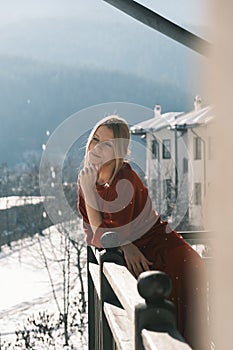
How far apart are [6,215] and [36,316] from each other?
85 centimetres

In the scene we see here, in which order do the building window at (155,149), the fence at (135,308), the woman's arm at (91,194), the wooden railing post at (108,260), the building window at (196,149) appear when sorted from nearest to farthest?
the fence at (135,308) < the wooden railing post at (108,260) < the woman's arm at (91,194) < the building window at (196,149) < the building window at (155,149)

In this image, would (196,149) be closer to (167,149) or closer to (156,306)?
(167,149)

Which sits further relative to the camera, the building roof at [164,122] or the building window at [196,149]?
the building roof at [164,122]

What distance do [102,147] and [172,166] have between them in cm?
326

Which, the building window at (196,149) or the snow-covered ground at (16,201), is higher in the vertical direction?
the building window at (196,149)

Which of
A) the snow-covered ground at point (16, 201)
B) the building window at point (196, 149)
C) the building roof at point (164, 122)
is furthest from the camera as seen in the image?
the snow-covered ground at point (16, 201)

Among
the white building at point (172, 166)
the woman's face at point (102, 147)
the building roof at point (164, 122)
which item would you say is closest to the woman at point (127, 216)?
the woman's face at point (102, 147)

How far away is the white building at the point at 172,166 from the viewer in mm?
5234

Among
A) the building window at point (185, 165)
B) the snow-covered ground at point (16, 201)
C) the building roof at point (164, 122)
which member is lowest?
the snow-covered ground at point (16, 201)

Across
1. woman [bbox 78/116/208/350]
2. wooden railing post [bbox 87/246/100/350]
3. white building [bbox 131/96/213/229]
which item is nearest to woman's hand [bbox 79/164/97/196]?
woman [bbox 78/116/208/350]

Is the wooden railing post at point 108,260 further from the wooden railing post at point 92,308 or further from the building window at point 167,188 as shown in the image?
the building window at point 167,188

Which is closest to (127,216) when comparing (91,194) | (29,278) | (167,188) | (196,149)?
(91,194)

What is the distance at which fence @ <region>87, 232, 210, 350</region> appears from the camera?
0.97 m

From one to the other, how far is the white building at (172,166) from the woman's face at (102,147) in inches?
112
